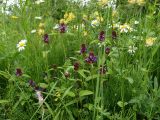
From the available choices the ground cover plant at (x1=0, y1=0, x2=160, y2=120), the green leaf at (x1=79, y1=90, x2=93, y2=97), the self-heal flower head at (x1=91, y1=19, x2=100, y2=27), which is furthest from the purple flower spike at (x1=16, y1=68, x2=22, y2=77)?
the self-heal flower head at (x1=91, y1=19, x2=100, y2=27)

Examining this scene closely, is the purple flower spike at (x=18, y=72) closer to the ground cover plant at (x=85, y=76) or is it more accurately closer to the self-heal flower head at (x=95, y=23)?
the ground cover plant at (x=85, y=76)

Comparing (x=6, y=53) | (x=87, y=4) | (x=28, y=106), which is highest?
(x=87, y=4)

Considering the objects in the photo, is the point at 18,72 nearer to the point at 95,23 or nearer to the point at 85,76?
the point at 85,76

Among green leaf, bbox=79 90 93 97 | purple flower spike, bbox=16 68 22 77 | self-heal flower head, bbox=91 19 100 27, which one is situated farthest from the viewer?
self-heal flower head, bbox=91 19 100 27

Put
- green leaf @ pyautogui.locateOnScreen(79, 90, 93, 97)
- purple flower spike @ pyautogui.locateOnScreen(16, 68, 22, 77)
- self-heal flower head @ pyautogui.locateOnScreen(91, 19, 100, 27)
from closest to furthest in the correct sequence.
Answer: green leaf @ pyautogui.locateOnScreen(79, 90, 93, 97) < purple flower spike @ pyautogui.locateOnScreen(16, 68, 22, 77) < self-heal flower head @ pyautogui.locateOnScreen(91, 19, 100, 27)

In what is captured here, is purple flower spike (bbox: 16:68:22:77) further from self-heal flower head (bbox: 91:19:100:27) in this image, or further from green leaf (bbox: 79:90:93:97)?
self-heal flower head (bbox: 91:19:100:27)

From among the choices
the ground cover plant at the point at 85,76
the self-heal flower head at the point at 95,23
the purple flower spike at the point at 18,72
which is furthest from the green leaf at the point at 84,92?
the self-heal flower head at the point at 95,23

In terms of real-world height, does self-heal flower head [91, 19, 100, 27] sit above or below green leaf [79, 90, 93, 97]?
above

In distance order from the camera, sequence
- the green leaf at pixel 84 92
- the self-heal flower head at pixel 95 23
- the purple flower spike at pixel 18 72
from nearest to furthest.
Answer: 1. the green leaf at pixel 84 92
2. the purple flower spike at pixel 18 72
3. the self-heal flower head at pixel 95 23

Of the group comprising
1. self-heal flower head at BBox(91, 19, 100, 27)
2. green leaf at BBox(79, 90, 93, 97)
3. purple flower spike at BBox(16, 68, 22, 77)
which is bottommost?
green leaf at BBox(79, 90, 93, 97)

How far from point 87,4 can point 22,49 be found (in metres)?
0.72

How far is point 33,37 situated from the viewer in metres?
2.27

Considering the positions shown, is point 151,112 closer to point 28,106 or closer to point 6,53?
point 28,106

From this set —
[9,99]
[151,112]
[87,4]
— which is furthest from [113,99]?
[87,4]
